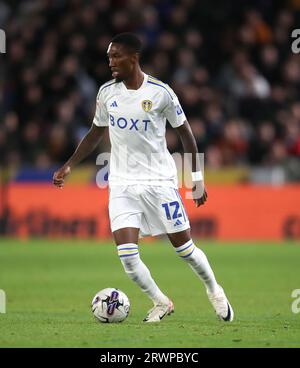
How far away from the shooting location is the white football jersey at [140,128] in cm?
873

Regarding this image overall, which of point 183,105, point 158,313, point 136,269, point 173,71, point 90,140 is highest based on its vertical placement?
point 173,71

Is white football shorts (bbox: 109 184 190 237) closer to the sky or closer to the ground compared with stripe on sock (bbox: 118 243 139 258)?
closer to the sky

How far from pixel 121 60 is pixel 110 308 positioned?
2.15 meters

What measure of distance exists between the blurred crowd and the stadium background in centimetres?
3

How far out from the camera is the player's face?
8.65 metres

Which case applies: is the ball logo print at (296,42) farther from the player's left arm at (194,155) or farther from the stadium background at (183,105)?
the player's left arm at (194,155)

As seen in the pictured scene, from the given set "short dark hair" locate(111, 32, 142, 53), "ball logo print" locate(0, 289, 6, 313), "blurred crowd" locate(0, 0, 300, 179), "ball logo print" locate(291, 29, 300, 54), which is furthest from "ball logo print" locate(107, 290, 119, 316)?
"ball logo print" locate(291, 29, 300, 54)

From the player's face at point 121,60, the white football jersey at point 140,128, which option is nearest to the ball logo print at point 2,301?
the white football jersey at point 140,128

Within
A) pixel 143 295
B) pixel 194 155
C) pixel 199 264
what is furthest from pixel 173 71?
pixel 199 264

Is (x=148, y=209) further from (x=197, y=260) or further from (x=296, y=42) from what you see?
(x=296, y=42)

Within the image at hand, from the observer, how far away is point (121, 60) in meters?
8.65

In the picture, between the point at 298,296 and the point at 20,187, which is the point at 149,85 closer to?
the point at 298,296

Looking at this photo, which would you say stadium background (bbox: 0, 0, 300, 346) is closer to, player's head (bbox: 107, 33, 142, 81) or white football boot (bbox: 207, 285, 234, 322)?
Answer: white football boot (bbox: 207, 285, 234, 322)
